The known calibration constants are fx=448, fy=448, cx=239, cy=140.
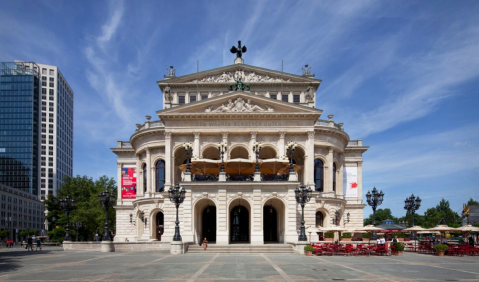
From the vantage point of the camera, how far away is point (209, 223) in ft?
158

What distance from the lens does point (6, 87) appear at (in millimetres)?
143750

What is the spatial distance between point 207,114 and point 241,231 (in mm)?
14185

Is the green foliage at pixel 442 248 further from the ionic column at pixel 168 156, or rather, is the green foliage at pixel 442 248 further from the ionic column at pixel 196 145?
the ionic column at pixel 168 156

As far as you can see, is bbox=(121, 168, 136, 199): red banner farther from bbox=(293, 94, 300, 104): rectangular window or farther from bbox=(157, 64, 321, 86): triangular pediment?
bbox=(293, 94, 300, 104): rectangular window

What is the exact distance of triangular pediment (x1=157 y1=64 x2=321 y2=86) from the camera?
202ft

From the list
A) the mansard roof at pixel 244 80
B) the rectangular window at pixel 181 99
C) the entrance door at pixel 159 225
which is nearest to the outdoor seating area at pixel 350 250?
the entrance door at pixel 159 225

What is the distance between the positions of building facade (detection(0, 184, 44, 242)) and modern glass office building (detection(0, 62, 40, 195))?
9.61 m

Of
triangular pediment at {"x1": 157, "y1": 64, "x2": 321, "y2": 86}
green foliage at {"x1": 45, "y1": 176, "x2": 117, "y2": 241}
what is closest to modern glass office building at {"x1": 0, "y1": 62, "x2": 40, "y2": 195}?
green foliage at {"x1": 45, "y1": 176, "x2": 117, "y2": 241}

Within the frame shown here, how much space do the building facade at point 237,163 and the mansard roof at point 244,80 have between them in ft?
0.45

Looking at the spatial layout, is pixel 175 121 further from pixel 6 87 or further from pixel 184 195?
pixel 6 87

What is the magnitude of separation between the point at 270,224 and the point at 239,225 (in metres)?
3.43

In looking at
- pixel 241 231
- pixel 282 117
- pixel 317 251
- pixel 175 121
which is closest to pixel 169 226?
pixel 241 231

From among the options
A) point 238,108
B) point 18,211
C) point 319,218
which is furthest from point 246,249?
point 18,211

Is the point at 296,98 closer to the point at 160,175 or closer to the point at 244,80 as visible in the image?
the point at 244,80
